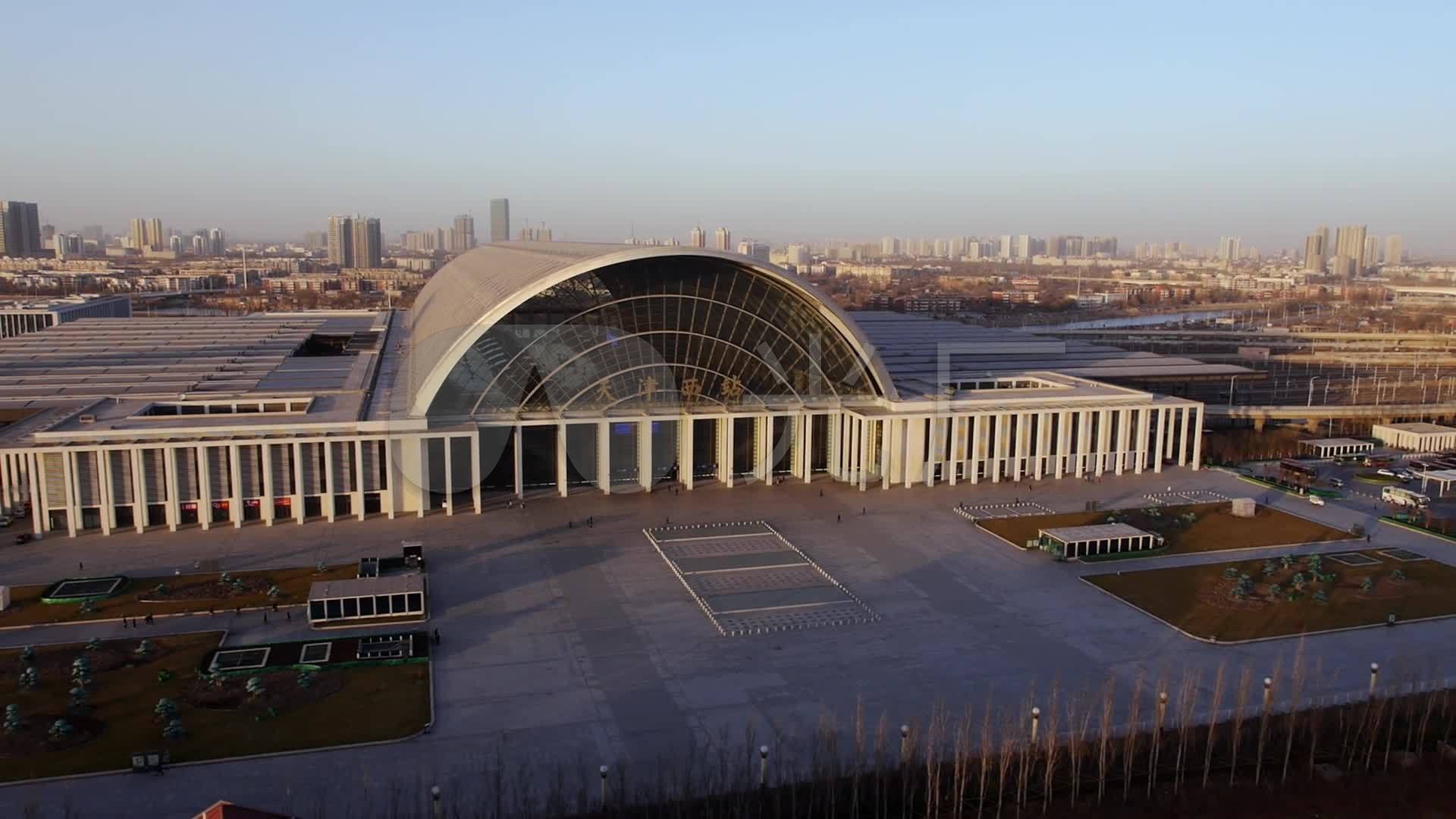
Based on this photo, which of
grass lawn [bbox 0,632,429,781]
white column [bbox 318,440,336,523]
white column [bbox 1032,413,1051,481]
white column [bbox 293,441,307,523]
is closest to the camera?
grass lawn [bbox 0,632,429,781]

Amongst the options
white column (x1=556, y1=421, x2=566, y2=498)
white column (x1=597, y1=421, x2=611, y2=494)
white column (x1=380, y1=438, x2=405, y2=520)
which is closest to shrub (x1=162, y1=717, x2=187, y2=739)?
white column (x1=380, y1=438, x2=405, y2=520)

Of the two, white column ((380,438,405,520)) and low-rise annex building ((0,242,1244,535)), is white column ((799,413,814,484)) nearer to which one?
low-rise annex building ((0,242,1244,535))

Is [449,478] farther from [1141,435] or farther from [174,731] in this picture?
[1141,435]

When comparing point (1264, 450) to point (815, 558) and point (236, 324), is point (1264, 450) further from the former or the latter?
point (236, 324)

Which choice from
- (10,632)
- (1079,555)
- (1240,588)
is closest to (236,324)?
(10,632)

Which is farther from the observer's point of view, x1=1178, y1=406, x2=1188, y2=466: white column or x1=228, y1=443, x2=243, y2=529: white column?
x1=1178, y1=406, x2=1188, y2=466: white column

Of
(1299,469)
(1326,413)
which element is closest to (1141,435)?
(1299,469)
